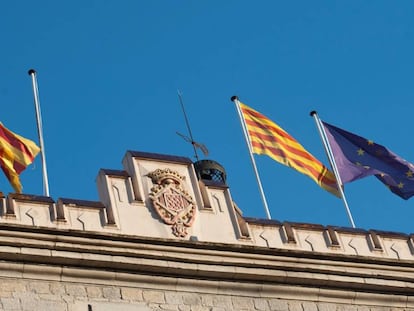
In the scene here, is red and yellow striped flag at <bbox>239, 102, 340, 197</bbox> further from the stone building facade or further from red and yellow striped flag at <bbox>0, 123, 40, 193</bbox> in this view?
red and yellow striped flag at <bbox>0, 123, 40, 193</bbox>

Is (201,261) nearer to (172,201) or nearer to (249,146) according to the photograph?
(172,201)

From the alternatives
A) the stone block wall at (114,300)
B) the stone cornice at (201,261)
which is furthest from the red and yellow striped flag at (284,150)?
the stone block wall at (114,300)

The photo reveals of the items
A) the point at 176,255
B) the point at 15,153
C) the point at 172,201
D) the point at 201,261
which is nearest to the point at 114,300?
the point at 176,255

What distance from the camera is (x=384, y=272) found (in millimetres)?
24188

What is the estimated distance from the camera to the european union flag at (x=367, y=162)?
2811cm

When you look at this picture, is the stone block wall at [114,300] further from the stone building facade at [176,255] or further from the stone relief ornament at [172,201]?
the stone relief ornament at [172,201]

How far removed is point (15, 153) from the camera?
81.2 feet

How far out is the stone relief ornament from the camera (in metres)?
23.2

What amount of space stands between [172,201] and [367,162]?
258 inches

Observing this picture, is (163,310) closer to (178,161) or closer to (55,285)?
(55,285)

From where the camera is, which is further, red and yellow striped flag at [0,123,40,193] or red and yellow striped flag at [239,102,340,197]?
red and yellow striped flag at [239,102,340,197]

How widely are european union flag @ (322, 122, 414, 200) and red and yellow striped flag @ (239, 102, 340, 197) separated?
0.38 meters

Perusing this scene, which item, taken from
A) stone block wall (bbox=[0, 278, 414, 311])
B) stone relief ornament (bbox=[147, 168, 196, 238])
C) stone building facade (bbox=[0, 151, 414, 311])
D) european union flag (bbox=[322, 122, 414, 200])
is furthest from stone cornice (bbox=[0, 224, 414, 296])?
european union flag (bbox=[322, 122, 414, 200])

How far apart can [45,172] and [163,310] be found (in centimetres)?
415
